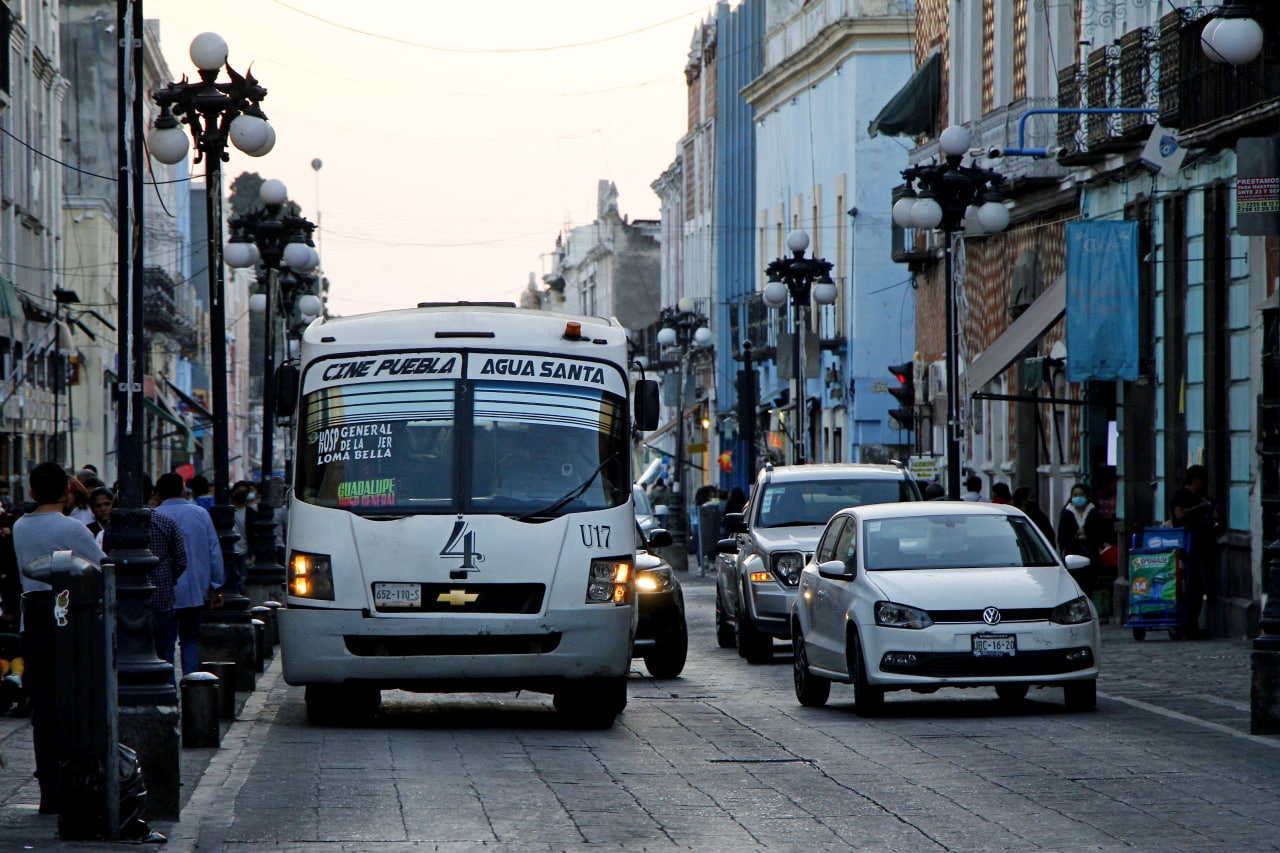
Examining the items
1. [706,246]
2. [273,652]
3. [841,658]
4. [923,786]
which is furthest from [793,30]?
[923,786]

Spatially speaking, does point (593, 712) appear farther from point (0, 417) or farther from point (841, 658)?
point (0, 417)

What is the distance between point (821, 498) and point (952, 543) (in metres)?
7.04

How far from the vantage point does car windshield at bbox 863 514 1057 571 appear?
17094 millimetres

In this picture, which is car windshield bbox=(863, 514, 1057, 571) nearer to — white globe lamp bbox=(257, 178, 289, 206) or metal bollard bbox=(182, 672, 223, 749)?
metal bollard bbox=(182, 672, 223, 749)

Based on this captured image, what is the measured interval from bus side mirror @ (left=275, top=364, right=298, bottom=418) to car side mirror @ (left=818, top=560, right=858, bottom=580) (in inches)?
159

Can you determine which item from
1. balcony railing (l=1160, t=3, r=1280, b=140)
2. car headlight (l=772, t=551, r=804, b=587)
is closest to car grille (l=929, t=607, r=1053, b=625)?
car headlight (l=772, t=551, r=804, b=587)

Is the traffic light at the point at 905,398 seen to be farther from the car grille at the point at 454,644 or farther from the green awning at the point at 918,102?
the car grille at the point at 454,644

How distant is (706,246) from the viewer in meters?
78.2

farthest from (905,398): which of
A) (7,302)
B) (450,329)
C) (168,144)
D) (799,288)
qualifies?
(450,329)

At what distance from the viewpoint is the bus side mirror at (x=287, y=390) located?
659 inches

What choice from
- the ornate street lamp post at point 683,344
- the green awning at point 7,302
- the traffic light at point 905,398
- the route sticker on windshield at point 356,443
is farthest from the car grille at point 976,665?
the ornate street lamp post at point 683,344

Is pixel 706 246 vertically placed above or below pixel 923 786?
above

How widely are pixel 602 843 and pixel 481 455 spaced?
6.07m

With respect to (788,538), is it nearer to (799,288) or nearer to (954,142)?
(954,142)
